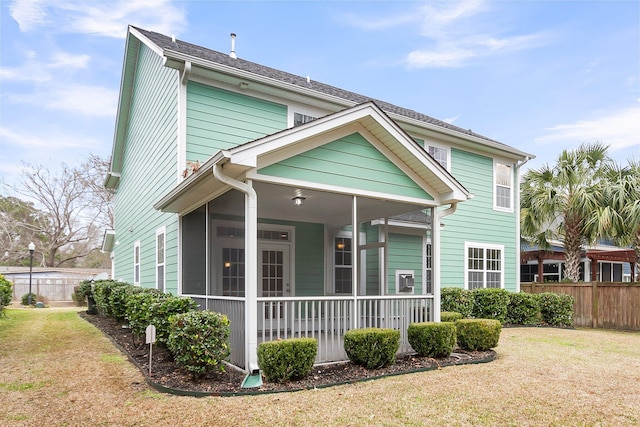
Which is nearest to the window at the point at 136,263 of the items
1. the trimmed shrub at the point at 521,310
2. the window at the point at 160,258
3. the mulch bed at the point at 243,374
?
the window at the point at 160,258

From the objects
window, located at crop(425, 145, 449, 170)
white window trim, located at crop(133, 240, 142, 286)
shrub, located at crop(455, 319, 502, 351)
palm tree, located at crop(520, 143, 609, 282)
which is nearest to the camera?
shrub, located at crop(455, 319, 502, 351)

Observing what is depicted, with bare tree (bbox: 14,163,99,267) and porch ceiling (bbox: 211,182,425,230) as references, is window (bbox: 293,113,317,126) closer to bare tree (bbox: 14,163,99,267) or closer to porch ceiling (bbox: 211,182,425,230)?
porch ceiling (bbox: 211,182,425,230)

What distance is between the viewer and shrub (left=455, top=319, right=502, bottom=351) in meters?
7.95

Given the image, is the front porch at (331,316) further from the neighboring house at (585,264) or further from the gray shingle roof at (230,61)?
the neighboring house at (585,264)

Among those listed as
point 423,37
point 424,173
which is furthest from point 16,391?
point 423,37

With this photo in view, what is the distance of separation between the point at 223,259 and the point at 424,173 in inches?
168

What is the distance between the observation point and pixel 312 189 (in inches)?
266

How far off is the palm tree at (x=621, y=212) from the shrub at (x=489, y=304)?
3926mm

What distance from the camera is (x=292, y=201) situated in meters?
8.38

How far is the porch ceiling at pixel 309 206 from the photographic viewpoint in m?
7.18

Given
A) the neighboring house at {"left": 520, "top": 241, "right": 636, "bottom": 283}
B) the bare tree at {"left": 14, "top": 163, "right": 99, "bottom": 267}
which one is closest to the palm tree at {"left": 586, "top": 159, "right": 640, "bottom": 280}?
the neighboring house at {"left": 520, "top": 241, "right": 636, "bottom": 283}

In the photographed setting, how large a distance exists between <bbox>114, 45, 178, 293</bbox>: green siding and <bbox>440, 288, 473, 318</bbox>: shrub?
6.89 m

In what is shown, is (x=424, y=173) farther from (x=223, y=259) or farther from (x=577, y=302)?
(x=577, y=302)

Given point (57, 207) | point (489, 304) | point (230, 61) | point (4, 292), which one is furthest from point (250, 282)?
point (57, 207)
